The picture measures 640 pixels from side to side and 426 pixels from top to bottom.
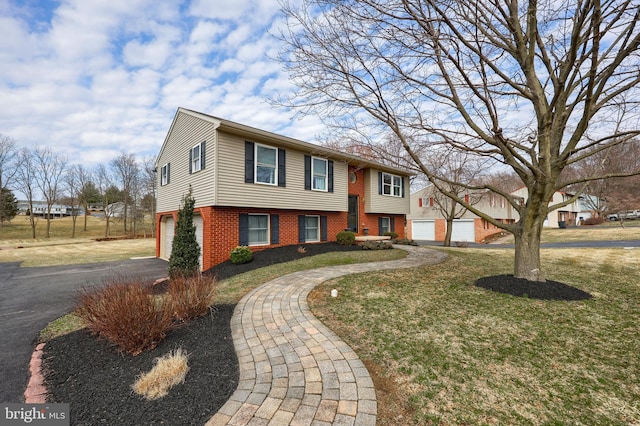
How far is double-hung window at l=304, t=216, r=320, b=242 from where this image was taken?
43.1 feet

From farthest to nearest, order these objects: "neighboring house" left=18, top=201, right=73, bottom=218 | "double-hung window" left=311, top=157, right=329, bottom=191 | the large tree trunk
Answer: "neighboring house" left=18, top=201, right=73, bottom=218, "double-hung window" left=311, top=157, right=329, bottom=191, the large tree trunk

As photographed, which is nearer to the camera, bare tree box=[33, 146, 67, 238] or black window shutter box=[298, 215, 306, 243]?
black window shutter box=[298, 215, 306, 243]

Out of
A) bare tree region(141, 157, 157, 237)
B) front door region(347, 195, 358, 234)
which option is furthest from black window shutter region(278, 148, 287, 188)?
bare tree region(141, 157, 157, 237)

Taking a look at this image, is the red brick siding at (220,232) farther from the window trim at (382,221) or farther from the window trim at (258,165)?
the window trim at (382,221)

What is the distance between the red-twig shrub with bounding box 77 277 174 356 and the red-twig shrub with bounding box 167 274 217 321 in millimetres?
459

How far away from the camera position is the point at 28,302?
6707mm

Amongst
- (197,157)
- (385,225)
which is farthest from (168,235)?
(385,225)

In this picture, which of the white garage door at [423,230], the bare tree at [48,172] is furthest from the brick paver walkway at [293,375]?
the bare tree at [48,172]

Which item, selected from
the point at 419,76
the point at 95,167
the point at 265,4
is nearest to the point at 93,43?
the point at 265,4

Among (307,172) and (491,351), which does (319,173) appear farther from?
(491,351)

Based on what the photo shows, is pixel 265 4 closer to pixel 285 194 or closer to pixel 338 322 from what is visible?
pixel 338 322

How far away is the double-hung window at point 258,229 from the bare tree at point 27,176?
33.3 meters

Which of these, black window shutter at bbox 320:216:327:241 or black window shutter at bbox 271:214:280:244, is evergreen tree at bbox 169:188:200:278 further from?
black window shutter at bbox 320:216:327:241

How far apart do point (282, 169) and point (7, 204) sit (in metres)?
40.1
